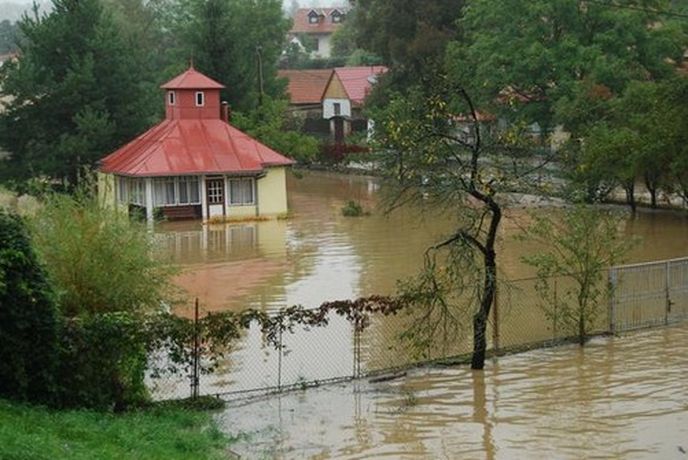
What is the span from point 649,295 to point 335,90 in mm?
57226

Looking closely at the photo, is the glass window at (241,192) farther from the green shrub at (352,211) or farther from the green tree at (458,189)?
the green tree at (458,189)

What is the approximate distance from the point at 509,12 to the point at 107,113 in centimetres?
1883

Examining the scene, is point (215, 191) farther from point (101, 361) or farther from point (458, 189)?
point (101, 361)

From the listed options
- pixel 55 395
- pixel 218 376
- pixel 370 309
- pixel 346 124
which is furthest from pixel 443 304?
pixel 346 124

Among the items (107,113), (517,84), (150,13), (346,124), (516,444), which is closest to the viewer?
(516,444)

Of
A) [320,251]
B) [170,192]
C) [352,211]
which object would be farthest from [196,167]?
[320,251]

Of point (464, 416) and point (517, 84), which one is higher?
point (517, 84)

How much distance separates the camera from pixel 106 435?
→ 14.1m

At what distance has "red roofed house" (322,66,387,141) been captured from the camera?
77.7 m

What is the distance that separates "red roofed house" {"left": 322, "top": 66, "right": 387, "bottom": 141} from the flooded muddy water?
5769 centimetres

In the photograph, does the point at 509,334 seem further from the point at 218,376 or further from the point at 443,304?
the point at 218,376

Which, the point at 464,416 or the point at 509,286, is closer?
the point at 464,416

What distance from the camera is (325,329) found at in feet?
72.5

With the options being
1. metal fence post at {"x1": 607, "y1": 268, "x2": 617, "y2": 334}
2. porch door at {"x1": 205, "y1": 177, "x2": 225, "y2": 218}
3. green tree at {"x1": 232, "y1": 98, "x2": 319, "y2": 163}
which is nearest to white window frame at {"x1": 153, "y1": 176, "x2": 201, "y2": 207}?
porch door at {"x1": 205, "y1": 177, "x2": 225, "y2": 218}
